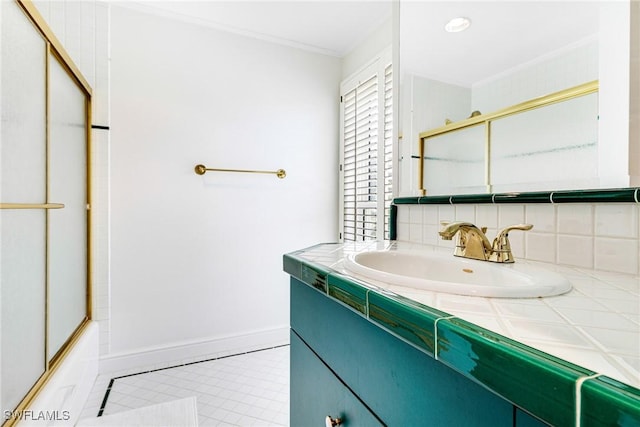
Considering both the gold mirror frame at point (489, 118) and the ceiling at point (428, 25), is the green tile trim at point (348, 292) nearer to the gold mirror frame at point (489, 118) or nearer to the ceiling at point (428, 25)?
the gold mirror frame at point (489, 118)

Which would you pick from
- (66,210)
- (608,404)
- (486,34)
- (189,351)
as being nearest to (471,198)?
(486,34)

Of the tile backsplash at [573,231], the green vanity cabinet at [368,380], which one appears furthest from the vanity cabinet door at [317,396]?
the tile backsplash at [573,231]

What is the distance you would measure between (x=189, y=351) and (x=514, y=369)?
196cm

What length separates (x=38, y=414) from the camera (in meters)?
0.99

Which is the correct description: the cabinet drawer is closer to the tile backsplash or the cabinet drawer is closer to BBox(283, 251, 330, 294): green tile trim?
BBox(283, 251, 330, 294): green tile trim

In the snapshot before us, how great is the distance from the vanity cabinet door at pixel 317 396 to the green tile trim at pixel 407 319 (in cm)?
20

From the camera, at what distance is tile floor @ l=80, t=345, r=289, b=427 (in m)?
1.40

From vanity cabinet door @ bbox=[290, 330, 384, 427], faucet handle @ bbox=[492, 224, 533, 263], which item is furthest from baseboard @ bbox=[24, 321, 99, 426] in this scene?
faucet handle @ bbox=[492, 224, 533, 263]

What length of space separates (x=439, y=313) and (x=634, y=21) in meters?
0.81

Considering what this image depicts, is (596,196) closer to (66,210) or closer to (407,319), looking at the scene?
(407,319)

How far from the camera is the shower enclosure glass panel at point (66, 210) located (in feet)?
3.99

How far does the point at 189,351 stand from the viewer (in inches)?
73.4

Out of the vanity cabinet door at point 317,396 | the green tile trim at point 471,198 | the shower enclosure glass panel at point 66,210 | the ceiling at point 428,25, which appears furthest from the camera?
the shower enclosure glass panel at point 66,210

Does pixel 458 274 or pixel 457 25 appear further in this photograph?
pixel 457 25
